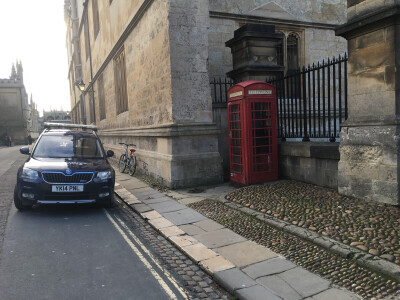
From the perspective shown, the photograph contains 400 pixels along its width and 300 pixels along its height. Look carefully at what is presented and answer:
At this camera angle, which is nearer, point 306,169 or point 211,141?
point 306,169

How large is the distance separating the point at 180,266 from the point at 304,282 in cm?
149

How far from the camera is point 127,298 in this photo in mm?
3172

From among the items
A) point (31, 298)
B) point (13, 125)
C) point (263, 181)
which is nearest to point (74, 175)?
point (31, 298)

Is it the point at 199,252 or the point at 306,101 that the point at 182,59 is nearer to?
the point at 306,101

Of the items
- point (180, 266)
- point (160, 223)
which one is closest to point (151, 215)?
point (160, 223)

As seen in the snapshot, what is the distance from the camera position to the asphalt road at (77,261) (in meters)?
3.31

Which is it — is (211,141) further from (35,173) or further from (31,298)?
(31,298)

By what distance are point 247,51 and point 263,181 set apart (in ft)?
11.3

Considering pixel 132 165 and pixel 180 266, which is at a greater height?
pixel 132 165

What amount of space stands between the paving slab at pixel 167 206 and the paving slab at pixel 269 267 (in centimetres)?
289

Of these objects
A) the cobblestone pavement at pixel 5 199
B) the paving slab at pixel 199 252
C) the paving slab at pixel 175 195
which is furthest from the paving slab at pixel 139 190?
the paving slab at pixel 199 252

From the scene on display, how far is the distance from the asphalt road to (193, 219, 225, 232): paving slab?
108 centimetres

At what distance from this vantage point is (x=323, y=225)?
15.1ft

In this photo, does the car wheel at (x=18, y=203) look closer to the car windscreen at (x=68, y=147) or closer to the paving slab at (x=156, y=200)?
the car windscreen at (x=68, y=147)
